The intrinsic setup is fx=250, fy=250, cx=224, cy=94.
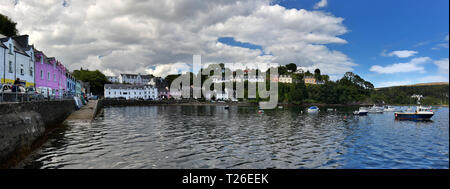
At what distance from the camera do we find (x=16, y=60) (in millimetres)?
34844

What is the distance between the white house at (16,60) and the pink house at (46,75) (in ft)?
8.16

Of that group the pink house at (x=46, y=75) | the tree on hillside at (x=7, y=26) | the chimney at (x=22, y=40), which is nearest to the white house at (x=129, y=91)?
the tree on hillside at (x=7, y=26)

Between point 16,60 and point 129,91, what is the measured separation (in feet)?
392

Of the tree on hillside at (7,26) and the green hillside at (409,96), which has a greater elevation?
the tree on hillside at (7,26)

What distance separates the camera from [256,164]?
1592cm

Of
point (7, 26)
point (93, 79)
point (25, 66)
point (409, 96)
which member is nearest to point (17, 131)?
point (25, 66)

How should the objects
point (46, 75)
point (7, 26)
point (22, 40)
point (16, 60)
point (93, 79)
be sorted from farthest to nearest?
point (93, 79) → point (7, 26) → point (46, 75) → point (22, 40) → point (16, 60)

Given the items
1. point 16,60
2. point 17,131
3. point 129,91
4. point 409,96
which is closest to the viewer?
point 17,131

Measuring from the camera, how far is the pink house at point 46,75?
43375mm

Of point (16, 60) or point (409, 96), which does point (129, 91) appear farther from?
point (409, 96)

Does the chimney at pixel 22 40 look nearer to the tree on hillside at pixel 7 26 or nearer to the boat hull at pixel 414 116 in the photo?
the tree on hillside at pixel 7 26

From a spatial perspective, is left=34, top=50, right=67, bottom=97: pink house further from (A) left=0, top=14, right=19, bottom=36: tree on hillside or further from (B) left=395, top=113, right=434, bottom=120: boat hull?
(B) left=395, top=113, right=434, bottom=120: boat hull

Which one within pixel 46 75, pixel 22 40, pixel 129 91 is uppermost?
pixel 22 40
